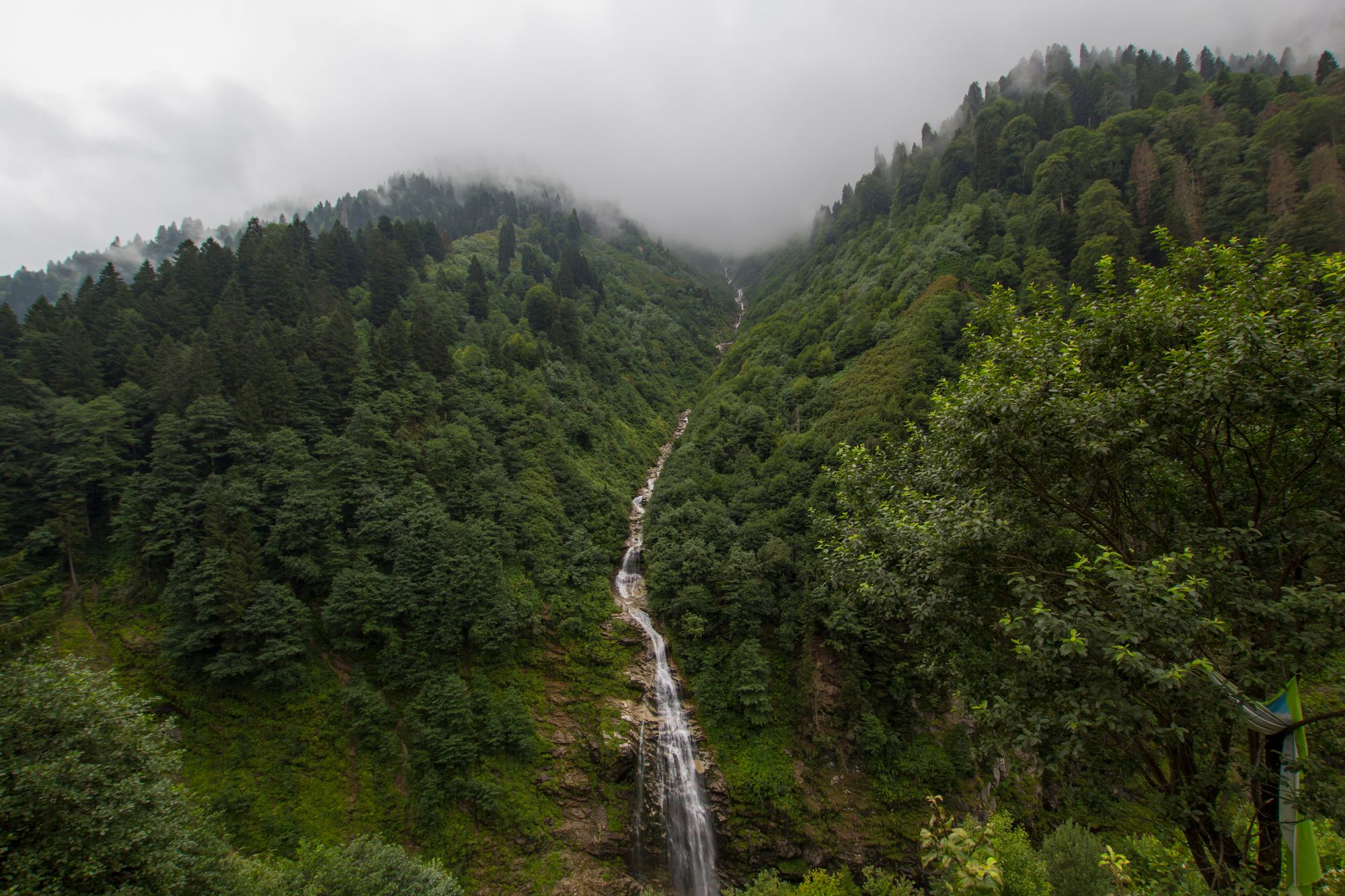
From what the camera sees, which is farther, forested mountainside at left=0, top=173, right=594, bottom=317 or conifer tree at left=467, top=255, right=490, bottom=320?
forested mountainside at left=0, top=173, right=594, bottom=317

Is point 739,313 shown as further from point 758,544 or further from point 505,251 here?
point 758,544

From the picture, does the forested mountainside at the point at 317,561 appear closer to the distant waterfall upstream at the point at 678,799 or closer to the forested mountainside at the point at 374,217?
the distant waterfall upstream at the point at 678,799

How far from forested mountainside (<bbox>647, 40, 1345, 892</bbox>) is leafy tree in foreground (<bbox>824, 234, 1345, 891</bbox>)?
0.39 m

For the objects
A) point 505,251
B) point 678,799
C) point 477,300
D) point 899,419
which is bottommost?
point 678,799

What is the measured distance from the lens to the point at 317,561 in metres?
35.7

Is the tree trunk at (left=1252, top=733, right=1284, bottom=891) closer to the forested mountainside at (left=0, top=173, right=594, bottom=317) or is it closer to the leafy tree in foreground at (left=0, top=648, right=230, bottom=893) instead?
the leafy tree in foreground at (left=0, top=648, right=230, bottom=893)

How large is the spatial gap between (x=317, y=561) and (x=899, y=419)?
42.6m

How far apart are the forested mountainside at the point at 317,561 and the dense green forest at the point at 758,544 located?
0.28 metres

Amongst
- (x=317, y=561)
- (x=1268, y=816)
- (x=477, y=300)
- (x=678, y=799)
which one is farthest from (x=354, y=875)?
(x=477, y=300)

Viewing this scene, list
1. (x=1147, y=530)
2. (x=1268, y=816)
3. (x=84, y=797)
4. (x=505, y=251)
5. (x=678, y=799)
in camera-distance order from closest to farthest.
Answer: (x=1268, y=816)
(x=1147, y=530)
(x=84, y=797)
(x=678, y=799)
(x=505, y=251)

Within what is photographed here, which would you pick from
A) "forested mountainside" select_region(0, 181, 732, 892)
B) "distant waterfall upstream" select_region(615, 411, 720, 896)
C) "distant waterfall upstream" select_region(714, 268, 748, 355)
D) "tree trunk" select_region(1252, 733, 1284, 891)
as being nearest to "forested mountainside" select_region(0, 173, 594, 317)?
"distant waterfall upstream" select_region(714, 268, 748, 355)

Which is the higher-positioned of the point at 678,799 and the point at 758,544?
the point at 758,544

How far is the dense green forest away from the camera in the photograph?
25.8ft

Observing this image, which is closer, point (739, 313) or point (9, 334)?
point (9, 334)
